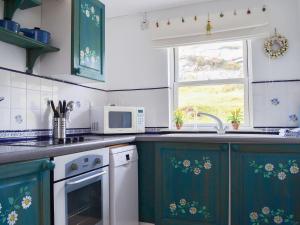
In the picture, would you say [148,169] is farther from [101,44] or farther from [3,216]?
[3,216]

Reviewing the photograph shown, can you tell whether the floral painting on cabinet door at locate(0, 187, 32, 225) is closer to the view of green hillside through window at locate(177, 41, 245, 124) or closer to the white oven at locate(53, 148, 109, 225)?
the white oven at locate(53, 148, 109, 225)

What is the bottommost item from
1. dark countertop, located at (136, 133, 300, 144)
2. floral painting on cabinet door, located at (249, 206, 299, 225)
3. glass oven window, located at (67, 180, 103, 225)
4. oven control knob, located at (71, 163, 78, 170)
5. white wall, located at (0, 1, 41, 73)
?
floral painting on cabinet door, located at (249, 206, 299, 225)

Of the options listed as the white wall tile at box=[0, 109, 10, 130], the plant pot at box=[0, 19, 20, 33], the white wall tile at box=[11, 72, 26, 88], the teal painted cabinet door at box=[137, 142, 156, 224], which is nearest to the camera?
the plant pot at box=[0, 19, 20, 33]

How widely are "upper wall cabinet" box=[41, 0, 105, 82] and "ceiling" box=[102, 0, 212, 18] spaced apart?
557 mm

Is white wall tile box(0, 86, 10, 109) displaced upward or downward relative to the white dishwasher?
upward

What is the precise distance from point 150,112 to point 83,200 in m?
1.44

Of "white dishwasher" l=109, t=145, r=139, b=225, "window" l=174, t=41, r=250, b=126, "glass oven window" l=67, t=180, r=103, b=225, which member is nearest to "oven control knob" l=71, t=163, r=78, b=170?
"glass oven window" l=67, t=180, r=103, b=225

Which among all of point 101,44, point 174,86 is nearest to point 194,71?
point 174,86

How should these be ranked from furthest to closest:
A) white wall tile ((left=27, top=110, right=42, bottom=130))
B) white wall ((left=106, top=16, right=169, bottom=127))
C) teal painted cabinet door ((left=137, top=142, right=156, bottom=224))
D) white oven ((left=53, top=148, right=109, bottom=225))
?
white wall ((left=106, top=16, right=169, bottom=127))
teal painted cabinet door ((left=137, top=142, right=156, bottom=224))
white wall tile ((left=27, top=110, right=42, bottom=130))
white oven ((left=53, top=148, right=109, bottom=225))

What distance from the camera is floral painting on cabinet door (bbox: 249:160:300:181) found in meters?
2.01

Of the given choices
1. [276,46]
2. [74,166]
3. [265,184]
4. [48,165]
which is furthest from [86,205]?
[276,46]

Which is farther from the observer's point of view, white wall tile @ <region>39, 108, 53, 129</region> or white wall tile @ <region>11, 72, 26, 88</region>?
white wall tile @ <region>39, 108, 53, 129</region>

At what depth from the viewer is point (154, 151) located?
2379 mm

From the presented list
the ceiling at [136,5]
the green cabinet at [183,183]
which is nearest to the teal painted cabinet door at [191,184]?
the green cabinet at [183,183]
